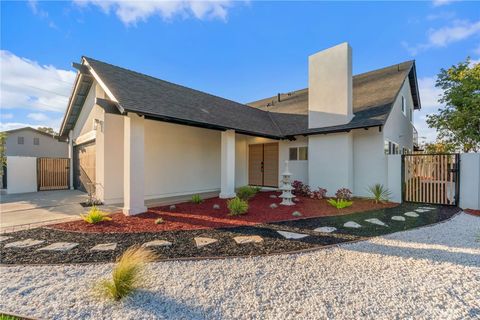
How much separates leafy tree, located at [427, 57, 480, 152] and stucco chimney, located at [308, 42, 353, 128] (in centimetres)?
763

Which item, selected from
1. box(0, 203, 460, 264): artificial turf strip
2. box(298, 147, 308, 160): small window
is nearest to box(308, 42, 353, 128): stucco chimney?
box(298, 147, 308, 160): small window

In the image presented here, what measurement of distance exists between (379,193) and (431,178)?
6.50ft

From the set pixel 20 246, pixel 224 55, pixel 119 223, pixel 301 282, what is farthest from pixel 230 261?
pixel 224 55

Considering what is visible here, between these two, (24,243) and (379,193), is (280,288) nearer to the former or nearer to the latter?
(24,243)

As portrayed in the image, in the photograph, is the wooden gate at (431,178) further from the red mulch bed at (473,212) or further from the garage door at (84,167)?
the garage door at (84,167)

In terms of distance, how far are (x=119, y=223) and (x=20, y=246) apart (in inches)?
80.4

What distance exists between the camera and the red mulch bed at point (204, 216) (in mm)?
5961

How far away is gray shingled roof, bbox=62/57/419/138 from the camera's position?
26.7 ft

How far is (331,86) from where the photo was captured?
11133 millimetres

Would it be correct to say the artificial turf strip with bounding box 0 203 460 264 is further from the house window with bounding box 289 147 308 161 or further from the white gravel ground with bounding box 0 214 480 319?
the house window with bounding box 289 147 308 161

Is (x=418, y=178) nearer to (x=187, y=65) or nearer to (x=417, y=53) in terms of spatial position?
(x=417, y=53)

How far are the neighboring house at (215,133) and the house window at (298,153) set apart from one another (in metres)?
0.06

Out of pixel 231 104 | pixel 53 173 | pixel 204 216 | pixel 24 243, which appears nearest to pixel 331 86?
pixel 231 104

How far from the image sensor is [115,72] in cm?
934
